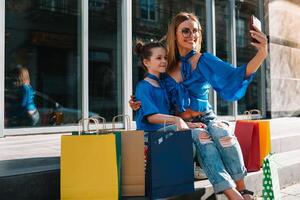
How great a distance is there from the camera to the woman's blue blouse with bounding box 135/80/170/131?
2.75 metres

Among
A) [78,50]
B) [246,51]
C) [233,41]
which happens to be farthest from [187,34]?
[246,51]

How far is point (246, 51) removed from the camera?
836cm

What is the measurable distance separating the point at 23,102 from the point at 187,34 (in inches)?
145

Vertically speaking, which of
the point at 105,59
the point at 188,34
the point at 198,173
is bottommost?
the point at 198,173

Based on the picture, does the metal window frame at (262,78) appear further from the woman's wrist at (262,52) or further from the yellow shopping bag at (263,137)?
the woman's wrist at (262,52)

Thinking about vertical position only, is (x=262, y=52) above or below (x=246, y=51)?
below

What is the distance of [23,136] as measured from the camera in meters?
5.12

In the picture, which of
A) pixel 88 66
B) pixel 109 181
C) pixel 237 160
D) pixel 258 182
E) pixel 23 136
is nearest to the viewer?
pixel 109 181

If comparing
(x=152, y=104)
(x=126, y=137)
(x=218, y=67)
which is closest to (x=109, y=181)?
(x=126, y=137)

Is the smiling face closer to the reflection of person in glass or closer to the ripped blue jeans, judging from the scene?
the ripped blue jeans

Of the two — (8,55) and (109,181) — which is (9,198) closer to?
(109,181)

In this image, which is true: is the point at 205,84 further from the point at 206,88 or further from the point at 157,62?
the point at 157,62

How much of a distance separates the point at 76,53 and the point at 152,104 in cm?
364

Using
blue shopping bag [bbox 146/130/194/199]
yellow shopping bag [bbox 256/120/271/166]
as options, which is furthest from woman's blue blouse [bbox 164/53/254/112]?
yellow shopping bag [bbox 256/120/271/166]
